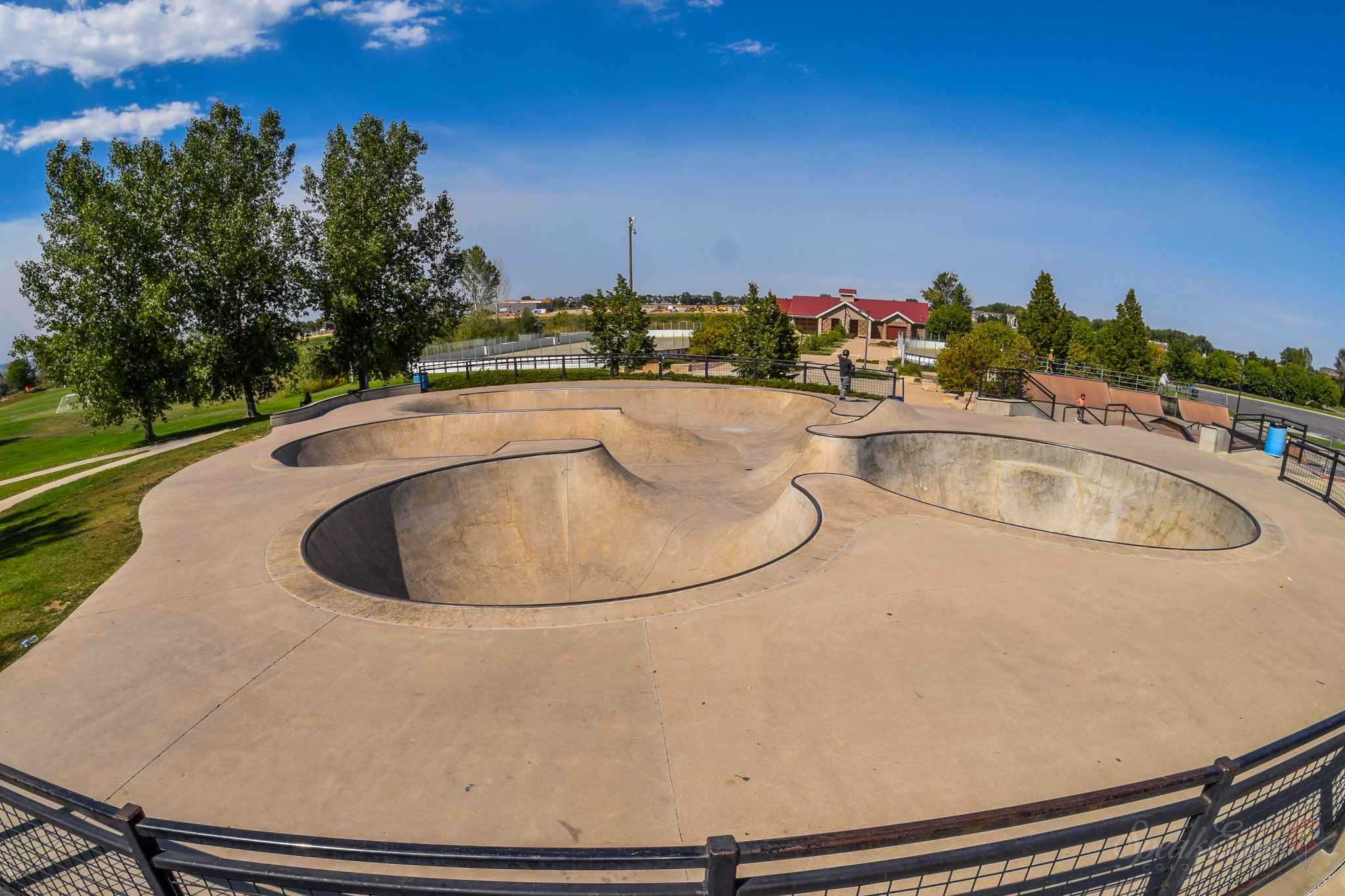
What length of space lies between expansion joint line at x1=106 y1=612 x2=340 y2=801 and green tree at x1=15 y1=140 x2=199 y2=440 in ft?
75.0

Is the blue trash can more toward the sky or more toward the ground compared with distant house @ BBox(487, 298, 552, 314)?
more toward the ground

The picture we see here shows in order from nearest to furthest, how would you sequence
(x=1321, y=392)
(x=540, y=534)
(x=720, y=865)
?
(x=720, y=865)
(x=540, y=534)
(x=1321, y=392)

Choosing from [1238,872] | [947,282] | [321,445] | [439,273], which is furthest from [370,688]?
[947,282]

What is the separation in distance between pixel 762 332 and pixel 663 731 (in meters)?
31.6

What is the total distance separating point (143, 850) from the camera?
10.2 ft

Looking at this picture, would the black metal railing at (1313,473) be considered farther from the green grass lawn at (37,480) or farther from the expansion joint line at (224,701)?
the green grass lawn at (37,480)

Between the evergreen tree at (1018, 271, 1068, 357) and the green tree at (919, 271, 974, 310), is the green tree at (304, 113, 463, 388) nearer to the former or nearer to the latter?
the evergreen tree at (1018, 271, 1068, 357)

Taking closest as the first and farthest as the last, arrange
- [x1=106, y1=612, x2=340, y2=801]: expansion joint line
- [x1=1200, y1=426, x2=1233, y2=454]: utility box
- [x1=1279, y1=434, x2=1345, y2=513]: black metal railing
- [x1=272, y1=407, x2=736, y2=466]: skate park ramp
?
[x1=106, y1=612, x2=340, y2=801]: expansion joint line
[x1=1279, y1=434, x2=1345, y2=513]: black metal railing
[x1=1200, y1=426, x2=1233, y2=454]: utility box
[x1=272, y1=407, x2=736, y2=466]: skate park ramp

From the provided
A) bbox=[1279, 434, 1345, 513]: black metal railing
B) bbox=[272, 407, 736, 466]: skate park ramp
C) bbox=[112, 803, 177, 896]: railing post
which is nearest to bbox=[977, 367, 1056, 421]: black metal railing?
bbox=[1279, 434, 1345, 513]: black metal railing

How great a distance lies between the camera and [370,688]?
6.35 metres

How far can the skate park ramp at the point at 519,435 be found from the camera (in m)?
19.6

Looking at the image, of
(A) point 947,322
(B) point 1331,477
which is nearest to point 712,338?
(B) point 1331,477

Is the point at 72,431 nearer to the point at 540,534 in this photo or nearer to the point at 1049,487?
the point at 540,534

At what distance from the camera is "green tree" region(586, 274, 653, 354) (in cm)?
3756
